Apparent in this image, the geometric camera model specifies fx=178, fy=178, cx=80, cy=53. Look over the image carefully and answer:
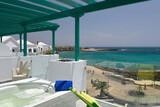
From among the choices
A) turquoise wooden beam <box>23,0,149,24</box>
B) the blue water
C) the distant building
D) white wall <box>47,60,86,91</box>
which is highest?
turquoise wooden beam <box>23,0,149,24</box>

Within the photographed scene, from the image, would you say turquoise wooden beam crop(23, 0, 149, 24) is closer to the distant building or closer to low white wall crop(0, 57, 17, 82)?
low white wall crop(0, 57, 17, 82)

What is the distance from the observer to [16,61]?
23.5 feet

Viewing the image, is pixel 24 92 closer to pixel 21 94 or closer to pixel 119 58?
pixel 21 94

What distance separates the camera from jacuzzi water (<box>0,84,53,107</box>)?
3.61 metres

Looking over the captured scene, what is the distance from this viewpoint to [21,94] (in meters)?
4.05

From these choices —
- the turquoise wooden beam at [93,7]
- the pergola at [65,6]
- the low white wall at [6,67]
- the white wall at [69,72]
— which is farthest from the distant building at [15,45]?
the white wall at [69,72]

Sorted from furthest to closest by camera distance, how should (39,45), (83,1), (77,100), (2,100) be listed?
(39,45), (83,1), (2,100), (77,100)

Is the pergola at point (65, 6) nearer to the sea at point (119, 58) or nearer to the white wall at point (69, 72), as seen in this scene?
the white wall at point (69, 72)

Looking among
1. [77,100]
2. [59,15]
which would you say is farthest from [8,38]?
[77,100]

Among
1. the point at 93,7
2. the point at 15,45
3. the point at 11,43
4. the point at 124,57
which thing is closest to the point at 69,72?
the point at 93,7

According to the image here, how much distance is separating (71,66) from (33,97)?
5.55ft

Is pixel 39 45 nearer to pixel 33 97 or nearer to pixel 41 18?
pixel 41 18

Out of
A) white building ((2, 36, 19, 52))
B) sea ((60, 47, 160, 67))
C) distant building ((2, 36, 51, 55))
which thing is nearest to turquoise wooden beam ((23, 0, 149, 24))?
sea ((60, 47, 160, 67))

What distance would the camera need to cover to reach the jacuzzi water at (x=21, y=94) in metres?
3.61
